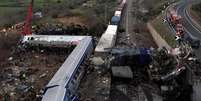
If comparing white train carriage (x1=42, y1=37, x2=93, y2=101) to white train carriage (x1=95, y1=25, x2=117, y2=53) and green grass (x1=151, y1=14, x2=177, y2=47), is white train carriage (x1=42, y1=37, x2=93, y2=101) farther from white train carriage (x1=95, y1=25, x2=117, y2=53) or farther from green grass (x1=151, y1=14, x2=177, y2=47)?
green grass (x1=151, y1=14, x2=177, y2=47)

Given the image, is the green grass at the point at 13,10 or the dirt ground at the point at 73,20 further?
the green grass at the point at 13,10

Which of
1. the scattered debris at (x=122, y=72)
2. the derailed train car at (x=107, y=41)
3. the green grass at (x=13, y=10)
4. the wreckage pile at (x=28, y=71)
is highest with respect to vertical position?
the scattered debris at (x=122, y=72)

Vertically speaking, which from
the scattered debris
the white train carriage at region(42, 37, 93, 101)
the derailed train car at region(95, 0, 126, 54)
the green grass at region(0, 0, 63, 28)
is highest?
the white train carriage at region(42, 37, 93, 101)

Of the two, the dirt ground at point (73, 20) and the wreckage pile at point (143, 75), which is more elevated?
the wreckage pile at point (143, 75)

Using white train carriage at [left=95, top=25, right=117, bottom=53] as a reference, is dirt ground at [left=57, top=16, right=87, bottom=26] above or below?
below

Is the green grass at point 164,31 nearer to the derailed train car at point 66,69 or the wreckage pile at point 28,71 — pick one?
the derailed train car at point 66,69

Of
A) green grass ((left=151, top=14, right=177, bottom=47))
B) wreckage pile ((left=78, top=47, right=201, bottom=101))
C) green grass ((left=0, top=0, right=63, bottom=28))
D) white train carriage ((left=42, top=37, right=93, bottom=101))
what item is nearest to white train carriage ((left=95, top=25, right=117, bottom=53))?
white train carriage ((left=42, top=37, right=93, bottom=101))

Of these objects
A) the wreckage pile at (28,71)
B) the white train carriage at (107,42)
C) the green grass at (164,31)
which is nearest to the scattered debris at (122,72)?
the wreckage pile at (28,71)
